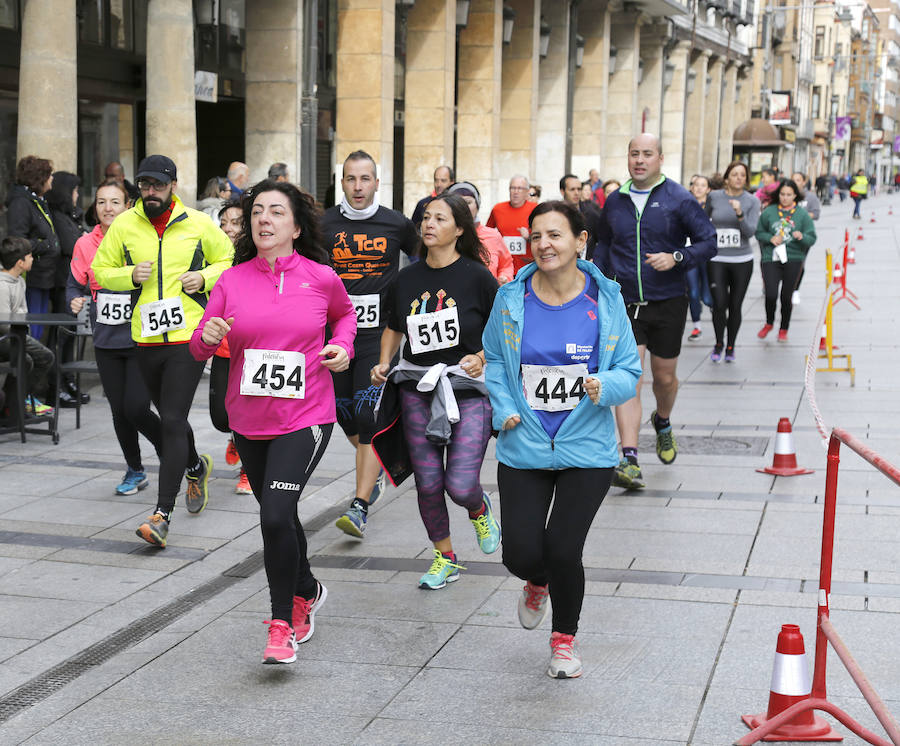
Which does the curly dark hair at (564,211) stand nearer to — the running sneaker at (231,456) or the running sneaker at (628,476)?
the running sneaker at (628,476)

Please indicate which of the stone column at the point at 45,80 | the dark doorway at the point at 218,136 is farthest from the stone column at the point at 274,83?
the stone column at the point at 45,80

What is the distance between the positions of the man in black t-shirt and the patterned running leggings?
2.75ft

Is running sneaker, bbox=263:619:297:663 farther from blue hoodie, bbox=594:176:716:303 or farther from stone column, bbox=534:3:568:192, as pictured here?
stone column, bbox=534:3:568:192

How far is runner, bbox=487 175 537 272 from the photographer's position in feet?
42.9

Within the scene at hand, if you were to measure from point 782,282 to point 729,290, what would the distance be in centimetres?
182

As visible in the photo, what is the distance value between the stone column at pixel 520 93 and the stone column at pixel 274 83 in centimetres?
941

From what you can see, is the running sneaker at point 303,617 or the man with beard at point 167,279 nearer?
the running sneaker at point 303,617

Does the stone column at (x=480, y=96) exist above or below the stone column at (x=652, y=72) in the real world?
below

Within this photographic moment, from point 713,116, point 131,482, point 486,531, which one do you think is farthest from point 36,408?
point 713,116

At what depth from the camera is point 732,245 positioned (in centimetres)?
1352

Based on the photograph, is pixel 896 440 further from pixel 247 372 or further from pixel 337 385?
pixel 247 372

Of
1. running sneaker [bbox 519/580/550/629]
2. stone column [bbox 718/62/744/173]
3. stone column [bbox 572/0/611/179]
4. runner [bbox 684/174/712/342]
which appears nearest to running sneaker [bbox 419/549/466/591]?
running sneaker [bbox 519/580/550/629]

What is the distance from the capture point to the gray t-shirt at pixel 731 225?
44.2 feet

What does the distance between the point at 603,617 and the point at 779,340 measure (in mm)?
10539
